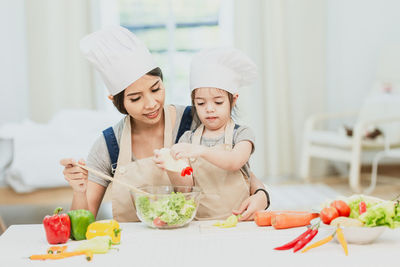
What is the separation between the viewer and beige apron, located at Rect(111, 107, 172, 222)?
6.07 ft

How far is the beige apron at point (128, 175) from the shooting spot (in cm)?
185

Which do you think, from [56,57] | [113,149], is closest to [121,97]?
[113,149]

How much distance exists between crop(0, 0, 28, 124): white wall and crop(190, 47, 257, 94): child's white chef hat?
13.4 feet

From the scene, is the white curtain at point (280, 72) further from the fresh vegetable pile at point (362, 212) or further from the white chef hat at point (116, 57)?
the fresh vegetable pile at point (362, 212)

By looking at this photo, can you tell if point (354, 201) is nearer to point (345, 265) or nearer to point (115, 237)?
point (345, 265)

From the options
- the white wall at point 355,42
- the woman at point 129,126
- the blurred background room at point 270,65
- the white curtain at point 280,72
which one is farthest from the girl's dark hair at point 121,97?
the white wall at point 355,42

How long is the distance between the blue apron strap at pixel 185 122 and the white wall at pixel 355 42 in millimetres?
4112

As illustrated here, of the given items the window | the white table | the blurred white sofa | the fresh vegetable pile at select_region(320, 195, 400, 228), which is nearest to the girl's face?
the white table

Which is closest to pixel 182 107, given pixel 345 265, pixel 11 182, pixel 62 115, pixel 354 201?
pixel 354 201

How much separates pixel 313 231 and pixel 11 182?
2.42m

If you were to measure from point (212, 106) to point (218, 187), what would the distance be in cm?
28

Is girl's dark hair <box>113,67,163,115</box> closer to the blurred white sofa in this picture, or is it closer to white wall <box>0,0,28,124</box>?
the blurred white sofa

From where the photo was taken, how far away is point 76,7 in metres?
5.38

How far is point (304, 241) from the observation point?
142 centimetres
